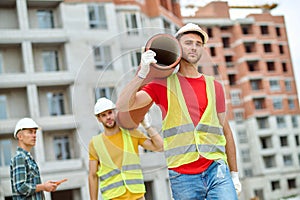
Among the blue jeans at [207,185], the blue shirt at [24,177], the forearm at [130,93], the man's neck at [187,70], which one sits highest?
the man's neck at [187,70]

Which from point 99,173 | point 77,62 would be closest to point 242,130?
point 77,62

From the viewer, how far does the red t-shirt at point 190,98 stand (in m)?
2.70

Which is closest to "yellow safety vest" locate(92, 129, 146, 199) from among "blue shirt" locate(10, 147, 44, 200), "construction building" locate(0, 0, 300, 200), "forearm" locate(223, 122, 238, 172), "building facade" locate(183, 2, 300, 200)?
"construction building" locate(0, 0, 300, 200)

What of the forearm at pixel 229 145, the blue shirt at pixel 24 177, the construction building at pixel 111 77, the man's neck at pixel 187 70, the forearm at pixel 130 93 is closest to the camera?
the forearm at pixel 130 93

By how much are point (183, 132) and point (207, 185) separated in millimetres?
245

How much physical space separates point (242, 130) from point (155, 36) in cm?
3053

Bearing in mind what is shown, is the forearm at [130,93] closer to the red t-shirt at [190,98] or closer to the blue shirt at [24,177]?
the red t-shirt at [190,98]

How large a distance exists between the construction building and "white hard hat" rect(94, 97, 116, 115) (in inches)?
1.3

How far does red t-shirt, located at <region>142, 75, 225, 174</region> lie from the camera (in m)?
2.70

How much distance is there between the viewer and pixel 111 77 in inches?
120

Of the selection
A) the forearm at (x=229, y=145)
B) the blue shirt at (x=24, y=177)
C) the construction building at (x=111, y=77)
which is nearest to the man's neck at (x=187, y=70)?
the construction building at (x=111, y=77)

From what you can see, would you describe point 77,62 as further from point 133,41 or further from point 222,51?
point 133,41

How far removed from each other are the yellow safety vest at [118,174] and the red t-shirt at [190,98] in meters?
0.92

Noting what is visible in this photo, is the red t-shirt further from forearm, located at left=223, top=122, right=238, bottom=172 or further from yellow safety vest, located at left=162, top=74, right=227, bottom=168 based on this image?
forearm, located at left=223, top=122, right=238, bottom=172
